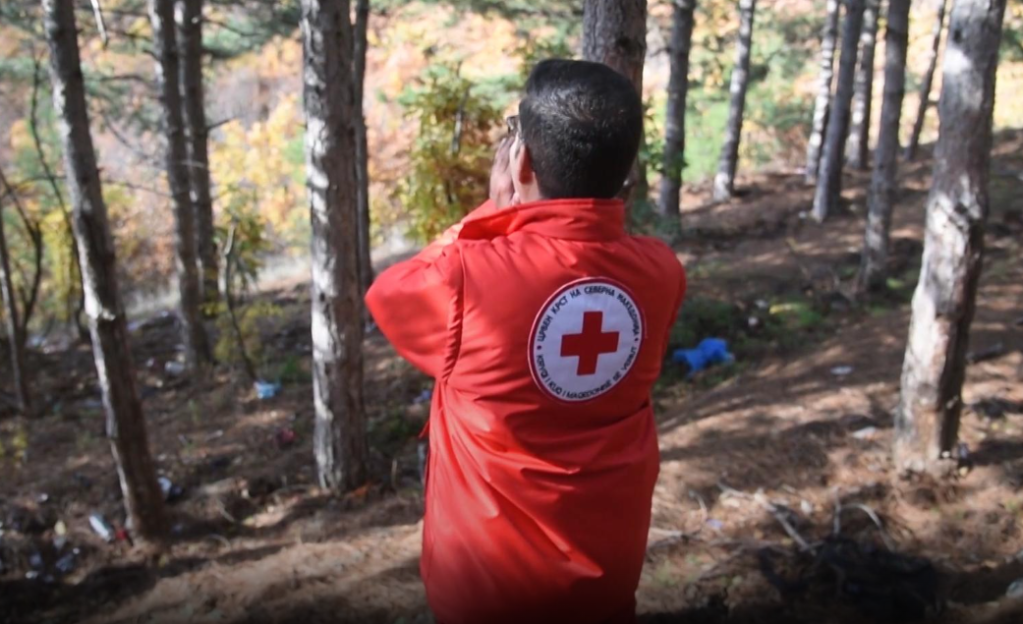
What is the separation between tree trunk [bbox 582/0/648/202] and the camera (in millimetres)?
3561

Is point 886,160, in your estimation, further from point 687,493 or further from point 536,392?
point 536,392

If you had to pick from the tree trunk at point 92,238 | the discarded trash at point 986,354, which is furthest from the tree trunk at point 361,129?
the discarded trash at point 986,354

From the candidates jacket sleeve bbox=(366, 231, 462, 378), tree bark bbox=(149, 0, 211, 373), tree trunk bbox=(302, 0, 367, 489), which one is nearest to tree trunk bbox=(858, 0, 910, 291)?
tree trunk bbox=(302, 0, 367, 489)

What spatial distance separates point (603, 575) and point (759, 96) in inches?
1059

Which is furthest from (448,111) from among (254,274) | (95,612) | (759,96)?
(759,96)

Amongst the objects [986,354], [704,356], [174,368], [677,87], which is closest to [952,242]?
[986,354]

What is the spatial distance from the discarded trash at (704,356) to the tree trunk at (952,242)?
433 centimetres

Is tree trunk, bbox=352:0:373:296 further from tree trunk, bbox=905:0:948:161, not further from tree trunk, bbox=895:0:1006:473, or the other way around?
tree trunk, bbox=905:0:948:161

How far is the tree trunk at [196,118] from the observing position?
10.2 m

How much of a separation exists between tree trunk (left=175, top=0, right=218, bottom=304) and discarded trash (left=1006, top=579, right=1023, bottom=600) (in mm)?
9050

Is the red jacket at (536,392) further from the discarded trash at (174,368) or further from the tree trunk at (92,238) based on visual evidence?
the discarded trash at (174,368)

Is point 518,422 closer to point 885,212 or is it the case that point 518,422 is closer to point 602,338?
point 602,338

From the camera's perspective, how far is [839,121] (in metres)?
14.3

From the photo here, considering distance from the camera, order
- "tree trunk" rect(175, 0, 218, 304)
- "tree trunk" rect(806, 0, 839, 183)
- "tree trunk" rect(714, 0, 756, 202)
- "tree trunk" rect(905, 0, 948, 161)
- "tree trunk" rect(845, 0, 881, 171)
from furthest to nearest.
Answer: "tree trunk" rect(806, 0, 839, 183) < "tree trunk" rect(905, 0, 948, 161) < "tree trunk" rect(714, 0, 756, 202) < "tree trunk" rect(845, 0, 881, 171) < "tree trunk" rect(175, 0, 218, 304)
